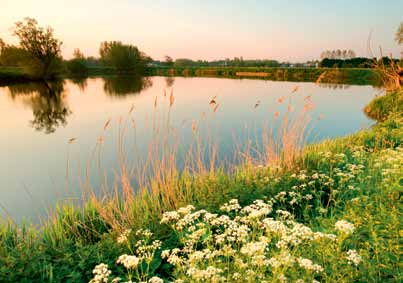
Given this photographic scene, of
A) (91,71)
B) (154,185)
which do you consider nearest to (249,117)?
(154,185)

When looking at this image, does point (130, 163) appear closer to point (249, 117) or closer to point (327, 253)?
point (327, 253)

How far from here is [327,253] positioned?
221cm

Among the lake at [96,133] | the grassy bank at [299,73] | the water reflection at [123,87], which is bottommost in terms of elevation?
the lake at [96,133]

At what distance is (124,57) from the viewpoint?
74.3 meters

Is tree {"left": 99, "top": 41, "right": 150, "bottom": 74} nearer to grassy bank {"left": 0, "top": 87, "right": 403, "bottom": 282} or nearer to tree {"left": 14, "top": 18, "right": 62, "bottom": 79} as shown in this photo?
tree {"left": 14, "top": 18, "right": 62, "bottom": 79}

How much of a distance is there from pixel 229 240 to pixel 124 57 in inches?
3120

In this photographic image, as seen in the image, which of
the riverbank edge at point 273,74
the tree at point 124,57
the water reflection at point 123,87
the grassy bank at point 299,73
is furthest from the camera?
the tree at point 124,57

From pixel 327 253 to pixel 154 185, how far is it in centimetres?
328

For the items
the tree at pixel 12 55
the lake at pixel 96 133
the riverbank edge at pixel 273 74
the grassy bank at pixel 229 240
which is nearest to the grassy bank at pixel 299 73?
the riverbank edge at pixel 273 74

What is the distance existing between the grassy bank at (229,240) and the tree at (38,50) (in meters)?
51.8

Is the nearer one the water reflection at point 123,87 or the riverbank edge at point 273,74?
the water reflection at point 123,87

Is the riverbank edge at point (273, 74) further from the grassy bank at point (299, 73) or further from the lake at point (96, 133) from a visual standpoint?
the lake at point (96, 133)

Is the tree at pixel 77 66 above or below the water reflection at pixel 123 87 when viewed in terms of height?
above

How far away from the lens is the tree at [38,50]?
46156mm
